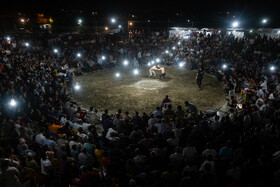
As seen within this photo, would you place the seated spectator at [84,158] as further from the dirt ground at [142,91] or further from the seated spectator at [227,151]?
the dirt ground at [142,91]

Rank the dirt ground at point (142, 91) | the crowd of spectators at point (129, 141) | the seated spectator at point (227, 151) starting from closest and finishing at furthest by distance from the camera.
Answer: the crowd of spectators at point (129, 141)
the seated spectator at point (227, 151)
the dirt ground at point (142, 91)

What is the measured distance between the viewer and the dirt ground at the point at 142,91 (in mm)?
13742

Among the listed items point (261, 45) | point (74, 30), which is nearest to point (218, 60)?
point (261, 45)

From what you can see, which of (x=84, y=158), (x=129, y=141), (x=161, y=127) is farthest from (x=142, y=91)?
(x=84, y=158)

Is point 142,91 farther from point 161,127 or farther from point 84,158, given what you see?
point 84,158

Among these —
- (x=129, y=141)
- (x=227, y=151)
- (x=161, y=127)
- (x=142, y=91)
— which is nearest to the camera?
(x=227, y=151)

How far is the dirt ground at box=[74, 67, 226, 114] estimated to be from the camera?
1374 cm

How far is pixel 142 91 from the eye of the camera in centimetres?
1603

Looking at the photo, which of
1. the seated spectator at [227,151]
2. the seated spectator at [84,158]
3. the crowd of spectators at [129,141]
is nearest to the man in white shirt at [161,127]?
the crowd of spectators at [129,141]

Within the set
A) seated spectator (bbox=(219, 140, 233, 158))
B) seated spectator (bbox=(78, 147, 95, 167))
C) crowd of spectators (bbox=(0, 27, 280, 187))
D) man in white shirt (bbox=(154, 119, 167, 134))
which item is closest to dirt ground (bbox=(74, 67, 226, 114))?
crowd of spectators (bbox=(0, 27, 280, 187))

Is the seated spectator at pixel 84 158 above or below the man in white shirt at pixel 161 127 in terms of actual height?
below

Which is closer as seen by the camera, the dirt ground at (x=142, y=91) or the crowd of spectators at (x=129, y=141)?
the crowd of spectators at (x=129, y=141)

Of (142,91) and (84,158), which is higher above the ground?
(142,91)

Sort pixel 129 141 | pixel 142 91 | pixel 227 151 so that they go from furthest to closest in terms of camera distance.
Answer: pixel 142 91, pixel 129 141, pixel 227 151
